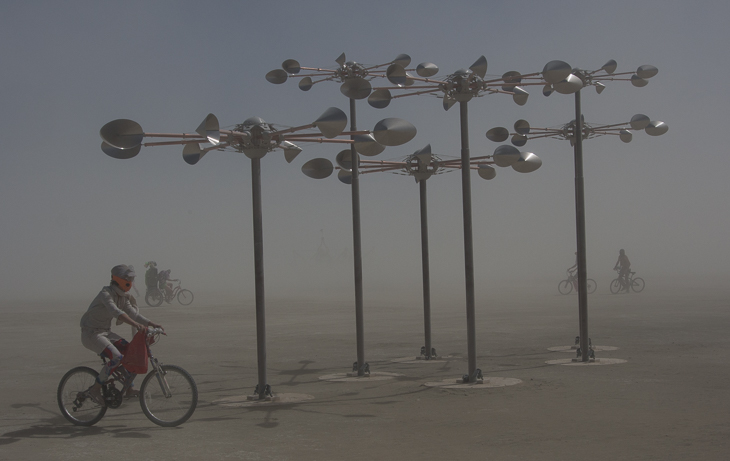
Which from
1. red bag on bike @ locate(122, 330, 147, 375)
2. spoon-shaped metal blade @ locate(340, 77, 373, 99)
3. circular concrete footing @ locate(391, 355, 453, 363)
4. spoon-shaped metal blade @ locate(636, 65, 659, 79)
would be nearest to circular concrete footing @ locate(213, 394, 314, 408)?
red bag on bike @ locate(122, 330, 147, 375)

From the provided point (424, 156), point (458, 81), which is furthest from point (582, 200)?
point (458, 81)

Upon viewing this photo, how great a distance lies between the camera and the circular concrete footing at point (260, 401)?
31.5 ft

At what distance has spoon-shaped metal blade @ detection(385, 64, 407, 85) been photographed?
445 inches

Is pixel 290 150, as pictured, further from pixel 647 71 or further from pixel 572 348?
pixel 647 71

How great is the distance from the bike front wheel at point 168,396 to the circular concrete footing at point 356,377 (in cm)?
382

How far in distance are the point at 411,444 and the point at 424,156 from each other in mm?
7118

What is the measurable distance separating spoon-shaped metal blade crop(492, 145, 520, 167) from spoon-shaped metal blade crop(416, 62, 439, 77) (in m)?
1.75

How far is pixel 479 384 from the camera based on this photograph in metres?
10.7

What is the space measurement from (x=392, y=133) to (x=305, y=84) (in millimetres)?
4420

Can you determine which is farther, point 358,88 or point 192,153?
point 358,88

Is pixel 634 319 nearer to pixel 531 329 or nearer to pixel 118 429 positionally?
pixel 531 329

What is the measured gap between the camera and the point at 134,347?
8.22 metres

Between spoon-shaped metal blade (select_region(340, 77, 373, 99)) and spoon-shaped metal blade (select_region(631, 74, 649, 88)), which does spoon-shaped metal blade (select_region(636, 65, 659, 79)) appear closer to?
spoon-shaped metal blade (select_region(631, 74, 649, 88))

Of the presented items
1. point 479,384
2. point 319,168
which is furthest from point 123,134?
point 479,384
